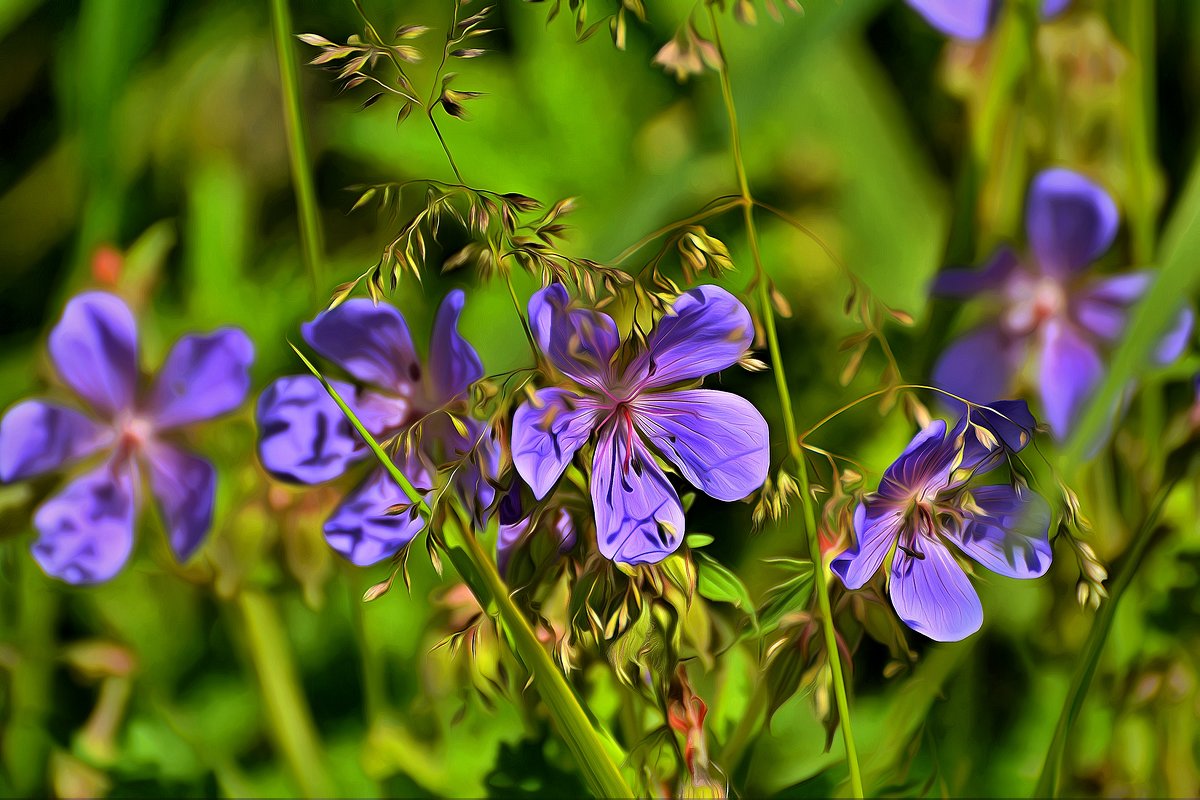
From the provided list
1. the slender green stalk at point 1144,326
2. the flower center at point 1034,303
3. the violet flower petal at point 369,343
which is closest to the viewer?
the slender green stalk at point 1144,326

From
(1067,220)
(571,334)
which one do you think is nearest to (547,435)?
(571,334)

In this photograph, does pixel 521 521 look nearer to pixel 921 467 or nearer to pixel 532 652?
pixel 532 652

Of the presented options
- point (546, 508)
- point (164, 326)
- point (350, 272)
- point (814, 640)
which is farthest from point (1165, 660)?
point (164, 326)

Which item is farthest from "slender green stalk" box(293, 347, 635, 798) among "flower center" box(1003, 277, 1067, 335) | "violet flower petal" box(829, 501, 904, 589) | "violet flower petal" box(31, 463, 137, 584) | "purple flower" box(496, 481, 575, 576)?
"flower center" box(1003, 277, 1067, 335)

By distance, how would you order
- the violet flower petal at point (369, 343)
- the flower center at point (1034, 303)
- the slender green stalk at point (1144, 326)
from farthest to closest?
the flower center at point (1034, 303) < the violet flower petal at point (369, 343) < the slender green stalk at point (1144, 326)

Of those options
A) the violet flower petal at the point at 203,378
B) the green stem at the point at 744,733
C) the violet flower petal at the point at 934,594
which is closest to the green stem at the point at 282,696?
the violet flower petal at the point at 203,378

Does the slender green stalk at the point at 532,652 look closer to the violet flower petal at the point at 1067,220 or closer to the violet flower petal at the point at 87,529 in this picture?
the violet flower petal at the point at 87,529
